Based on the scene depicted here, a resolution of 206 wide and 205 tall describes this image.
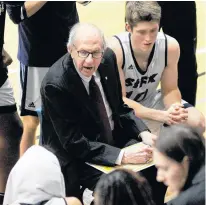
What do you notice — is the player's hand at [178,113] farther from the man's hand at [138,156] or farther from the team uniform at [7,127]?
the team uniform at [7,127]

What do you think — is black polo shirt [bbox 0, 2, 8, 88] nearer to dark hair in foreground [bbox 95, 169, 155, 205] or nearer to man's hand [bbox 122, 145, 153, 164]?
man's hand [bbox 122, 145, 153, 164]

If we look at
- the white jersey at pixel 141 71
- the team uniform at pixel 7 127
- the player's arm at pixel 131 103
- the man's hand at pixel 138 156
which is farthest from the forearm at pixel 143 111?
the team uniform at pixel 7 127

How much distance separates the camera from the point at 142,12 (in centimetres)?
341

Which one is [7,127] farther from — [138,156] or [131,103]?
[138,156]

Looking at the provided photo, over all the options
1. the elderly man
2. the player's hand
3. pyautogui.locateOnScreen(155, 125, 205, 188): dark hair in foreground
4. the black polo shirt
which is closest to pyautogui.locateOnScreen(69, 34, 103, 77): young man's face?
the elderly man

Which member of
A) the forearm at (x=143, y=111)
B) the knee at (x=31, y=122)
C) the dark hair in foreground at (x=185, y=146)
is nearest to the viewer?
the dark hair in foreground at (x=185, y=146)

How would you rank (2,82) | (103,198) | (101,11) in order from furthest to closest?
1. (101,11)
2. (2,82)
3. (103,198)

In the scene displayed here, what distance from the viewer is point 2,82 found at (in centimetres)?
334

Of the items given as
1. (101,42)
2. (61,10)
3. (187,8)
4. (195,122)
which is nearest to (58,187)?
(101,42)

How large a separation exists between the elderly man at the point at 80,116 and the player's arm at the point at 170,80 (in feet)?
2.19

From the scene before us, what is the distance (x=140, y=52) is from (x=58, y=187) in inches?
52.7

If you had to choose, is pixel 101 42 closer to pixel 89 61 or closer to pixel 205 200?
pixel 89 61

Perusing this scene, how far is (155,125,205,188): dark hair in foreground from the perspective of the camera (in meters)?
2.30

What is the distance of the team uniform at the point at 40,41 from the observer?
356cm
